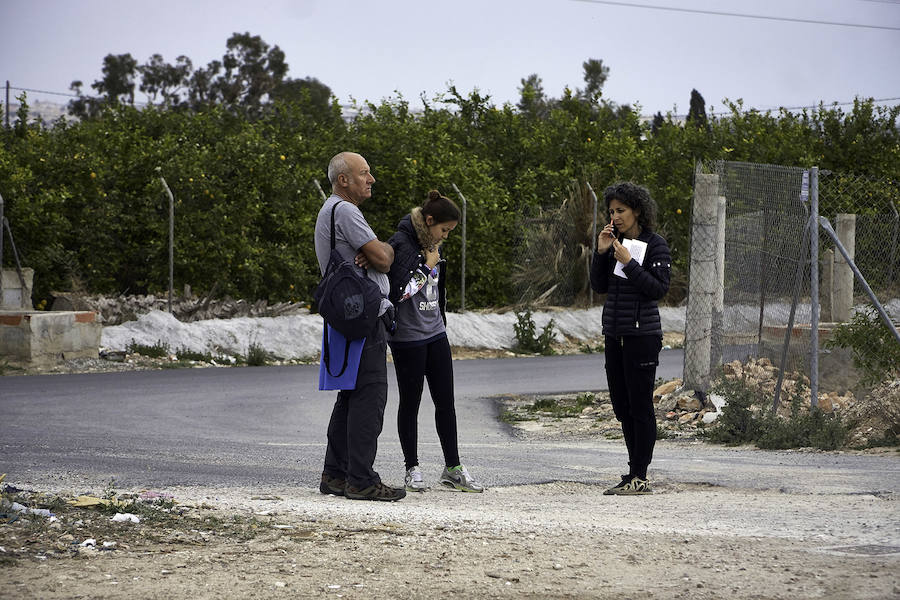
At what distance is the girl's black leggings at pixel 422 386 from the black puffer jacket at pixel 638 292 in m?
0.95

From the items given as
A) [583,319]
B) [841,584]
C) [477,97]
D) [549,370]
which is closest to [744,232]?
[549,370]

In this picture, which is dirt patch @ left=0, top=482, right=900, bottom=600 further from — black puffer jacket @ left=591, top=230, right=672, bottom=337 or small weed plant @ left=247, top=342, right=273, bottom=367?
small weed plant @ left=247, top=342, right=273, bottom=367

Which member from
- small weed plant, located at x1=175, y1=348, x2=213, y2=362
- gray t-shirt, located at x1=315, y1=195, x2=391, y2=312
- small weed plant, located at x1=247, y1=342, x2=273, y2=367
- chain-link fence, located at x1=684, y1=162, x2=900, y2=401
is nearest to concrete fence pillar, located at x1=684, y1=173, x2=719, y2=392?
chain-link fence, located at x1=684, y1=162, x2=900, y2=401

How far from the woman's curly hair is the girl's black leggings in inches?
50.6

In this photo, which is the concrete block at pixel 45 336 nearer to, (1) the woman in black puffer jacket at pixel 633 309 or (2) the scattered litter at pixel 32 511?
(2) the scattered litter at pixel 32 511

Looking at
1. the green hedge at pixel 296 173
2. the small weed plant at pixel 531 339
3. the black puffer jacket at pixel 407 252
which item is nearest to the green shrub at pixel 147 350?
the green hedge at pixel 296 173

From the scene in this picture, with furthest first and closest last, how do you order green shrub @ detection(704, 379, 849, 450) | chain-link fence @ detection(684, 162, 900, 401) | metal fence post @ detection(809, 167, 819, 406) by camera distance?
chain-link fence @ detection(684, 162, 900, 401) < metal fence post @ detection(809, 167, 819, 406) < green shrub @ detection(704, 379, 849, 450)

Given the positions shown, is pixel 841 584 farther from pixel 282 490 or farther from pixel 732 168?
pixel 732 168

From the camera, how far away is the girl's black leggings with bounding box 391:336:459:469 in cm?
652

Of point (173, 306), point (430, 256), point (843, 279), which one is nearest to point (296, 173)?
point (173, 306)

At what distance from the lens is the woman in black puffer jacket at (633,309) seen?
6.42 metres

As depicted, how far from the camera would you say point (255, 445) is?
9.14 m

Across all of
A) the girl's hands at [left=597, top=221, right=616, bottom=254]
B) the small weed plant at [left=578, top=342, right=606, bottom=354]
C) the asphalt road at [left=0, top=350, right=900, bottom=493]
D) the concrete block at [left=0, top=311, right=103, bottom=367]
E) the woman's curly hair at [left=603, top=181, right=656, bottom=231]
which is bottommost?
the asphalt road at [left=0, top=350, right=900, bottom=493]

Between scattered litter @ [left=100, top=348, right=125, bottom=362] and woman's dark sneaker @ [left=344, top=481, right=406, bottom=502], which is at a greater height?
scattered litter @ [left=100, top=348, right=125, bottom=362]
